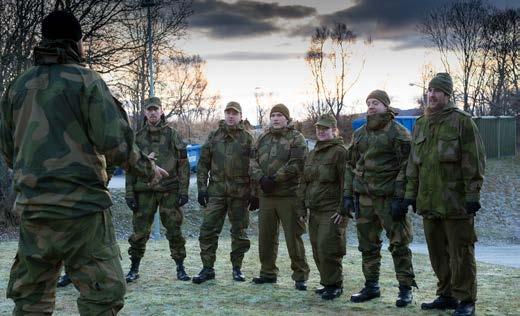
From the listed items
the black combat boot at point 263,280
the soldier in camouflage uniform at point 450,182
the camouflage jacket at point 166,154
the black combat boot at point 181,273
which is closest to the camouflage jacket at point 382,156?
the soldier in camouflage uniform at point 450,182

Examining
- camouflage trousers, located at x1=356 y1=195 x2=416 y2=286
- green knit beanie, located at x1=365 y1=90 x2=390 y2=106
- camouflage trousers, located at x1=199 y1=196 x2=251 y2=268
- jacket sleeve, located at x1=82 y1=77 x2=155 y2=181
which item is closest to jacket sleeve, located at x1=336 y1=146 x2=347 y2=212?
camouflage trousers, located at x1=356 y1=195 x2=416 y2=286

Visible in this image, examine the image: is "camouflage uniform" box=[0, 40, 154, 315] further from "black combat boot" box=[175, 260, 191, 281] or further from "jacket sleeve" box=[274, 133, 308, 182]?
"black combat boot" box=[175, 260, 191, 281]

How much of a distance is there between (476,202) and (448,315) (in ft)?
3.85

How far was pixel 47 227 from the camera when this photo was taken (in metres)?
3.88

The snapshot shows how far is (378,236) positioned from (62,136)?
12.8ft

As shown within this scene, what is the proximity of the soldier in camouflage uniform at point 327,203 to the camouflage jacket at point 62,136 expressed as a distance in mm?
3399

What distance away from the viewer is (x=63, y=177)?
12.7 feet

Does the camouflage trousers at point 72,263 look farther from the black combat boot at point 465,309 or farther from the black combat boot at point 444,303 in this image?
the black combat boot at point 444,303

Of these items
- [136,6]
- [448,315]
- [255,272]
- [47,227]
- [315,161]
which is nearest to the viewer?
[47,227]

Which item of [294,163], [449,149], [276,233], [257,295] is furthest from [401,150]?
[257,295]

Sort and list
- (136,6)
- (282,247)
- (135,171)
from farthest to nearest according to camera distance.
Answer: (136,6), (282,247), (135,171)

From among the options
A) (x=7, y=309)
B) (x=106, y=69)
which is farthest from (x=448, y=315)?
(x=106, y=69)

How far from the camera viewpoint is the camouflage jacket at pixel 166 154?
7820mm

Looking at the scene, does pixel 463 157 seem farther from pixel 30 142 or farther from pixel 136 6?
pixel 136 6
